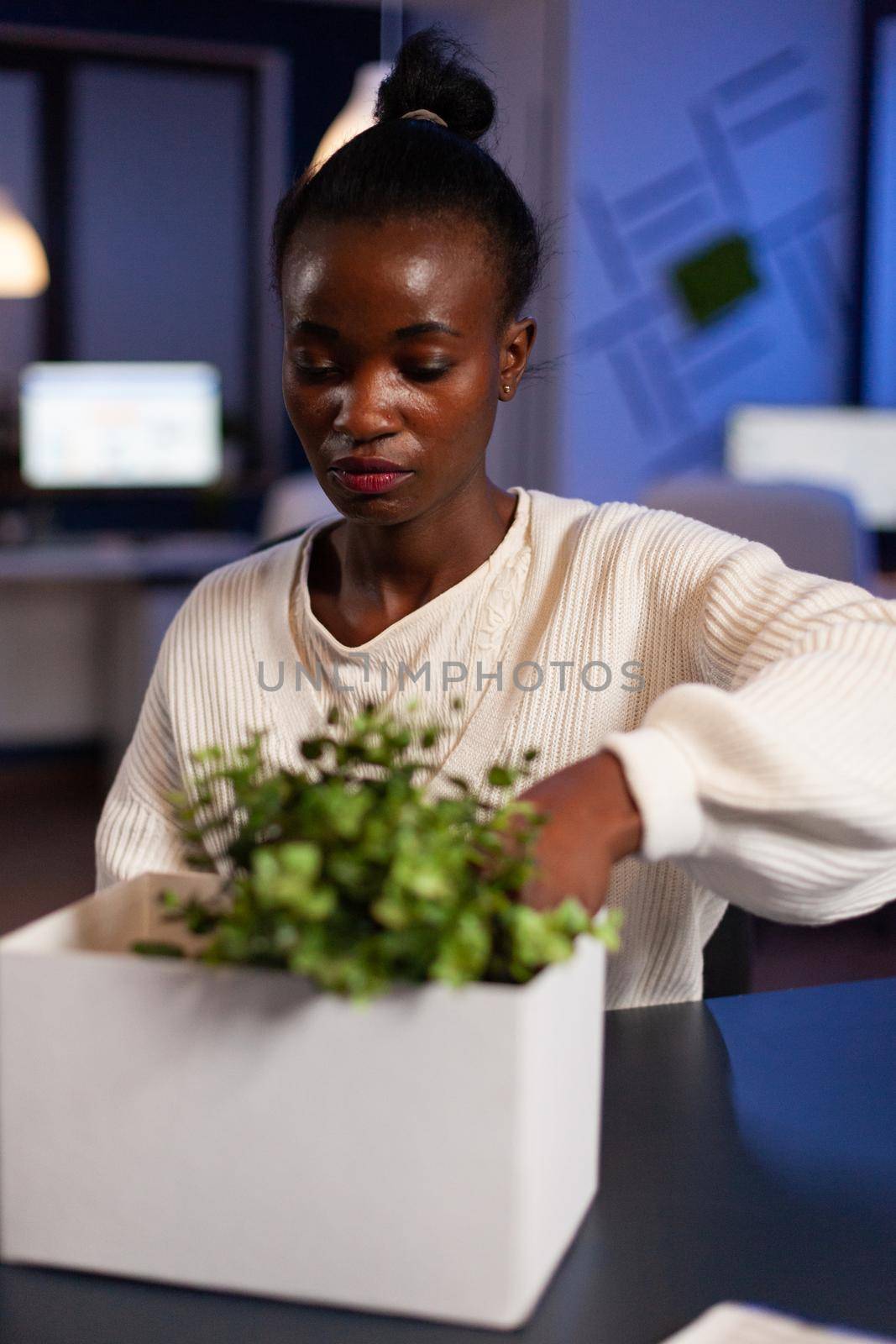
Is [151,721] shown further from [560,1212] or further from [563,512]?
[560,1212]

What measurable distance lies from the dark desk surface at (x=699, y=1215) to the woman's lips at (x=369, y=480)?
371mm

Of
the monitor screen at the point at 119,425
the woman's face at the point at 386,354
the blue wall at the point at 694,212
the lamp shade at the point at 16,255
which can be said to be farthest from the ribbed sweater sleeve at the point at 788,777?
the lamp shade at the point at 16,255

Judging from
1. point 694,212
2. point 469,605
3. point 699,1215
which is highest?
point 694,212

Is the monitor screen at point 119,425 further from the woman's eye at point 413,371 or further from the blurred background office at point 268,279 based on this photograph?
the woman's eye at point 413,371

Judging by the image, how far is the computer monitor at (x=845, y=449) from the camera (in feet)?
12.9

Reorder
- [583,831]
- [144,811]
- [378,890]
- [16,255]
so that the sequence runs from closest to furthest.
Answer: [378,890] → [583,831] → [144,811] → [16,255]

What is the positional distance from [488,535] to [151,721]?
30cm

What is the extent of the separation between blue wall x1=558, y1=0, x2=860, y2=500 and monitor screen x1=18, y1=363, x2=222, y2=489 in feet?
3.89

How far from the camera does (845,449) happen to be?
396 cm

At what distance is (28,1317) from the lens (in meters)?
0.59

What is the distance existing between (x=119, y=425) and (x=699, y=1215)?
4.33 meters

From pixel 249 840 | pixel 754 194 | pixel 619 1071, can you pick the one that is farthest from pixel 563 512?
pixel 754 194

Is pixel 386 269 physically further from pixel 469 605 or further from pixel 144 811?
pixel 144 811

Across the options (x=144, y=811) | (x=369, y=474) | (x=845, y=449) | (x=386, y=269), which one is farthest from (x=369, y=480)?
(x=845, y=449)
